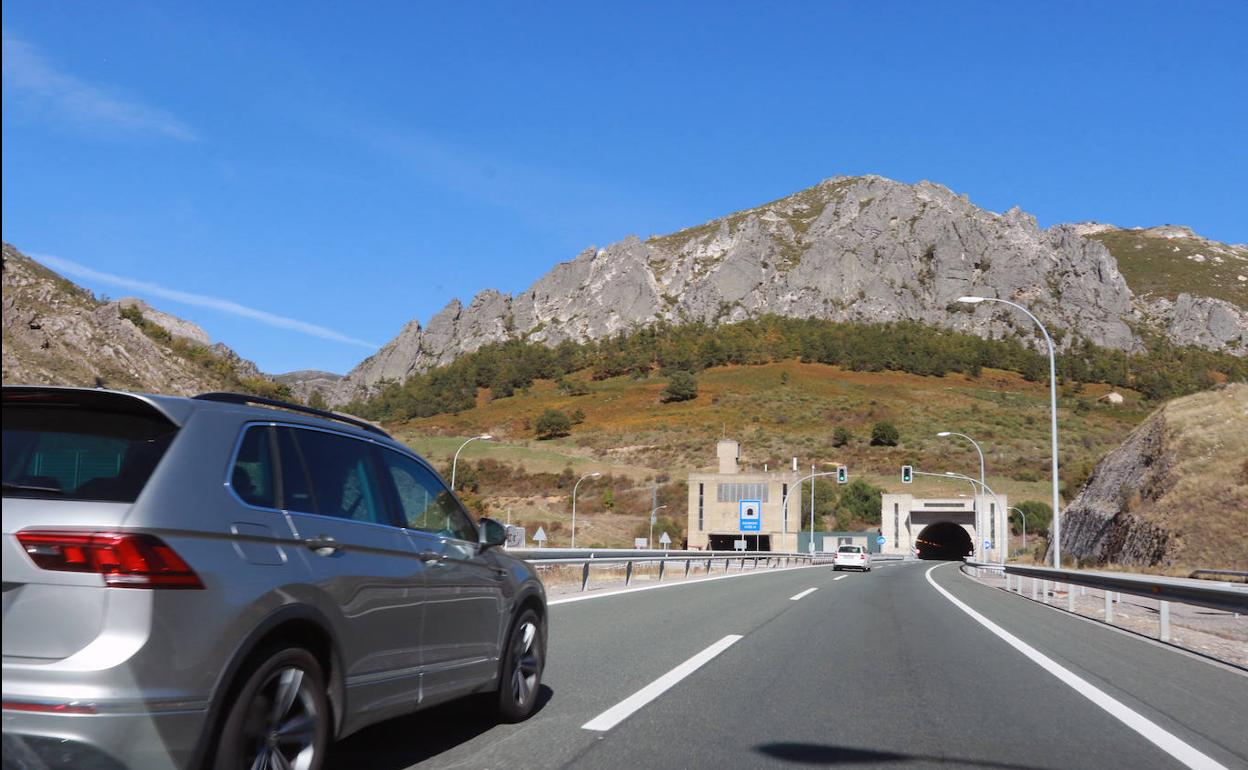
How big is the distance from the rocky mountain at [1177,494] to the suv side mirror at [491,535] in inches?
1423

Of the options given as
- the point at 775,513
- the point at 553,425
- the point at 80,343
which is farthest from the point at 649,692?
the point at 553,425

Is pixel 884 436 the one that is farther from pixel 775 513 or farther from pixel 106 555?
pixel 106 555

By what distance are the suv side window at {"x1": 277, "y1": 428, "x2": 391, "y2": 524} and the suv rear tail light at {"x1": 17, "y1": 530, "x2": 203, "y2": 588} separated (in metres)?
0.91

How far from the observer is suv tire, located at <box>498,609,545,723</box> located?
632cm

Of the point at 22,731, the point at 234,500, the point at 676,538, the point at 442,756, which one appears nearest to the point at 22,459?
the point at 234,500

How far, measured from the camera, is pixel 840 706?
24.6ft

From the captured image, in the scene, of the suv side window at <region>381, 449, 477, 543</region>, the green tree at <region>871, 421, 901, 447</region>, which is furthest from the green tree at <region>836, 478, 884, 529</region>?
the suv side window at <region>381, 449, 477, 543</region>

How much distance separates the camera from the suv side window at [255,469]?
4.11 meters

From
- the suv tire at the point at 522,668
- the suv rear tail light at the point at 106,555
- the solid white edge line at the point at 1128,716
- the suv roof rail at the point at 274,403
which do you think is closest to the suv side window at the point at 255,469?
the suv roof rail at the point at 274,403

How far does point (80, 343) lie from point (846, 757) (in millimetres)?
72445

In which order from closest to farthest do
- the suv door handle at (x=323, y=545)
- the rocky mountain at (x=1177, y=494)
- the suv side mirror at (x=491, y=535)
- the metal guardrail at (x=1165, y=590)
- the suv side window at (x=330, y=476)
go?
the suv door handle at (x=323, y=545) < the suv side window at (x=330, y=476) < the suv side mirror at (x=491, y=535) < the metal guardrail at (x=1165, y=590) < the rocky mountain at (x=1177, y=494)

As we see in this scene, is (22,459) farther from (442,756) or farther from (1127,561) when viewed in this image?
(1127,561)

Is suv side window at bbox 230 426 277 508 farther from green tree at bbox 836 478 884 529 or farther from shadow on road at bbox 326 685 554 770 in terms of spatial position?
green tree at bbox 836 478 884 529

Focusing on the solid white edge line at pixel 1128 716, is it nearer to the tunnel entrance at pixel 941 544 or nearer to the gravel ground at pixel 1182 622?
the gravel ground at pixel 1182 622
